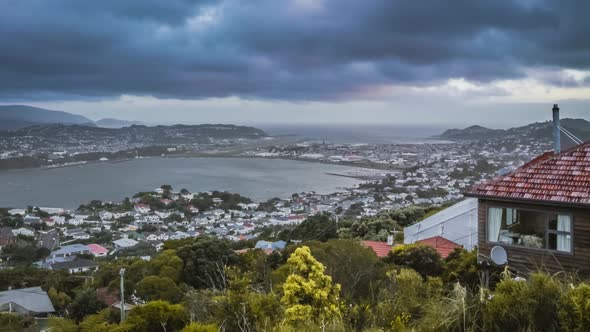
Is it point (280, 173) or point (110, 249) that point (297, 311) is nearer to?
point (110, 249)

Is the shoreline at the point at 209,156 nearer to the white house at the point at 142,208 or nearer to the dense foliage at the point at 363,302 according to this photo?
the white house at the point at 142,208

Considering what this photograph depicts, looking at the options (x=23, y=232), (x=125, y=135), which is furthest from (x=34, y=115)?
(x=23, y=232)

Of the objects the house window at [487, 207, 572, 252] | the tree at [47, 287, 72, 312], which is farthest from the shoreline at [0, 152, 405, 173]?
the house window at [487, 207, 572, 252]

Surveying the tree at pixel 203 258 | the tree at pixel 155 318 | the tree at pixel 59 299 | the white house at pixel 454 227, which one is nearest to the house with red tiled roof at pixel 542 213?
the tree at pixel 155 318

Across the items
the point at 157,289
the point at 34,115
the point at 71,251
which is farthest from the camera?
the point at 34,115

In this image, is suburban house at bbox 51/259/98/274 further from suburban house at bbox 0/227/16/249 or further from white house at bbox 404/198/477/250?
white house at bbox 404/198/477/250

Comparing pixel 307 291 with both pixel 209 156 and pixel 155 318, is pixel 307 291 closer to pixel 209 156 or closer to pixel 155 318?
pixel 155 318
